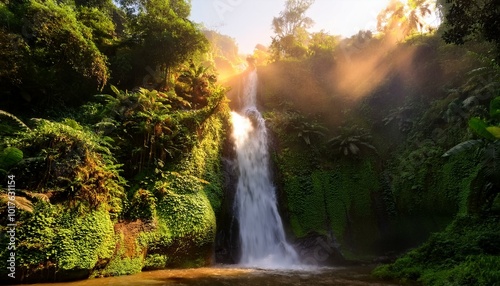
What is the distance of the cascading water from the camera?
11727 millimetres

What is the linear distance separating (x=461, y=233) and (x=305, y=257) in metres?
5.49

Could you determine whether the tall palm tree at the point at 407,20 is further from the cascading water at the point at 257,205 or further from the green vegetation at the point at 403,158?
the cascading water at the point at 257,205

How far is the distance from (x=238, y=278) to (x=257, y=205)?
18.4 feet

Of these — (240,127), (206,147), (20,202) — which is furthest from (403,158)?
(20,202)

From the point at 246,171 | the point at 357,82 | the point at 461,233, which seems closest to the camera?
the point at 461,233

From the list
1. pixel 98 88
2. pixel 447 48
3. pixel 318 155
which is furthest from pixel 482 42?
pixel 98 88

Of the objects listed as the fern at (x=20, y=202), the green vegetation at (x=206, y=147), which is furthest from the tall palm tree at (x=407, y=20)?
the fern at (x=20, y=202)

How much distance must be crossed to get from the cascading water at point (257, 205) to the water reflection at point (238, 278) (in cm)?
207

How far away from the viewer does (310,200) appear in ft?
45.8

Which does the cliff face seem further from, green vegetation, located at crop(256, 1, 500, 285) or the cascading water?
green vegetation, located at crop(256, 1, 500, 285)

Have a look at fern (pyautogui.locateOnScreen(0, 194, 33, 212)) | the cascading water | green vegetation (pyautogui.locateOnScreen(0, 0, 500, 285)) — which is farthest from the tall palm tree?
fern (pyautogui.locateOnScreen(0, 194, 33, 212))

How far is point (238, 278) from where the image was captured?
A: 782 cm

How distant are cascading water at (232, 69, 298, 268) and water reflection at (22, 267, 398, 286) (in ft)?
6.80

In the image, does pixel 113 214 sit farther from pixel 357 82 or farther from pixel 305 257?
pixel 357 82
